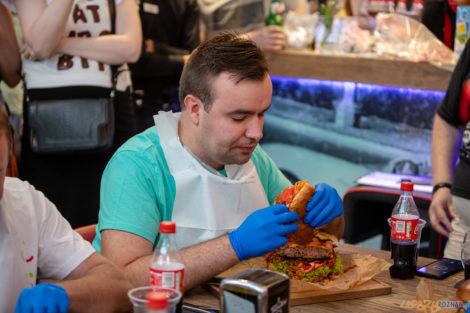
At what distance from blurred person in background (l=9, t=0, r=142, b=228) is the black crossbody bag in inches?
0.5

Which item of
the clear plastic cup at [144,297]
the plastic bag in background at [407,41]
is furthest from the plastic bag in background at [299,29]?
the clear plastic cup at [144,297]

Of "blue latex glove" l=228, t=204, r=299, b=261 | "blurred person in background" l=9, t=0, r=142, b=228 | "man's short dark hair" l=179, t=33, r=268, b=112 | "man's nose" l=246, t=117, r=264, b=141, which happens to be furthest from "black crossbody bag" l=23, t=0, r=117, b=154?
"blue latex glove" l=228, t=204, r=299, b=261

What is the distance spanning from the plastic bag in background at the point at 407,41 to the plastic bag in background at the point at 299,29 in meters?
0.44

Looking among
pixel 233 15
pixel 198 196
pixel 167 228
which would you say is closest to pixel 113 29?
pixel 198 196

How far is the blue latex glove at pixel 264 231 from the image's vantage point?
1745mm

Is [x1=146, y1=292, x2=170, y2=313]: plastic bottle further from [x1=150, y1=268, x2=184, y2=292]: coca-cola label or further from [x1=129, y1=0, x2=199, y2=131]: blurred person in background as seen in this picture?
[x1=129, y1=0, x2=199, y2=131]: blurred person in background

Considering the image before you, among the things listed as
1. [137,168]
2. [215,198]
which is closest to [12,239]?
[137,168]

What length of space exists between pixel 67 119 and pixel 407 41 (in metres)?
2.01

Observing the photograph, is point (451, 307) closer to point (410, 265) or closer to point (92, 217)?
point (410, 265)

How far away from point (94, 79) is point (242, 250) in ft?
4.34

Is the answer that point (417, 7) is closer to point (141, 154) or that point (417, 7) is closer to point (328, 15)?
point (328, 15)

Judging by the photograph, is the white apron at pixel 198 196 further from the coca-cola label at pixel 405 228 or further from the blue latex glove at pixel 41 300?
the blue latex glove at pixel 41 300

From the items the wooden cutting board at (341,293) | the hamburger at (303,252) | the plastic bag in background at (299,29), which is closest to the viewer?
the wooden cutting board at (341,293)

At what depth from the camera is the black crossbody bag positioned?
2.74 m
